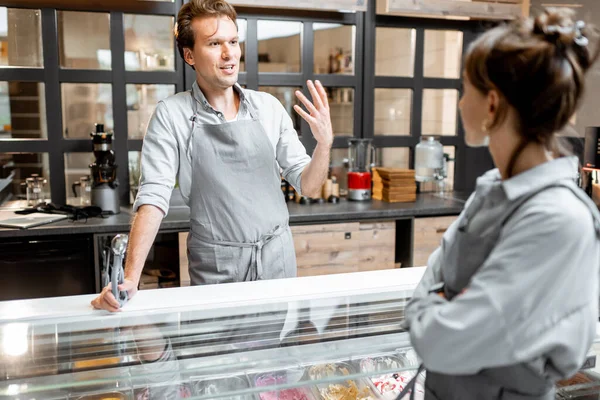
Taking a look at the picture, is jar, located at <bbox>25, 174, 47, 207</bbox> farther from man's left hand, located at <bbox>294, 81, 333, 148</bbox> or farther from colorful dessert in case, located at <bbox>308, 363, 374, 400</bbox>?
colorful dessert in case, located at <bbox>308, 363, 374, 400</bbox>

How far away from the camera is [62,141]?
355 centimetres

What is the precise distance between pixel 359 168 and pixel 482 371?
319 centimetres

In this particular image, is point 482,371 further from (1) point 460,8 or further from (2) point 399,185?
(1) point 460,8

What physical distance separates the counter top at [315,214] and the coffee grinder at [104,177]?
0.31 ft

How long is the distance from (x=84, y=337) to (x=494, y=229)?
3.17 ft

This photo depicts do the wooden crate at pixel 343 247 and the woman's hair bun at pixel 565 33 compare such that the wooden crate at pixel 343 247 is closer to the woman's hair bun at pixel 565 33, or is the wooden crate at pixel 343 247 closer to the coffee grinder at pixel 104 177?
the coffee grinder at pixel 104 177

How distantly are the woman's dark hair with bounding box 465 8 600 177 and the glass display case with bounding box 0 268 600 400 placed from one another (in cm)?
70

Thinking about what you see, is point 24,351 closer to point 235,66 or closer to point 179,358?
point 179,358

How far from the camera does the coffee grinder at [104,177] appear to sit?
3.33 meters

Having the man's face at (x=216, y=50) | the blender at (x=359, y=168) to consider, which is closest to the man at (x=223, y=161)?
the man's face at (x=216, y=50)

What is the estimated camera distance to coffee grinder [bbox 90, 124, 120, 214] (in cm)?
333

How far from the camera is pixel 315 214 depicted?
134 inches

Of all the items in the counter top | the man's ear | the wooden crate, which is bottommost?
the wooden crate

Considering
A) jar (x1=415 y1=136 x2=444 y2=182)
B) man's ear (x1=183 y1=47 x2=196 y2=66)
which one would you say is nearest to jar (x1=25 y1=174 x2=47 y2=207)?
man's ear (x1=183 y1=47 x2=196 y2=66)
